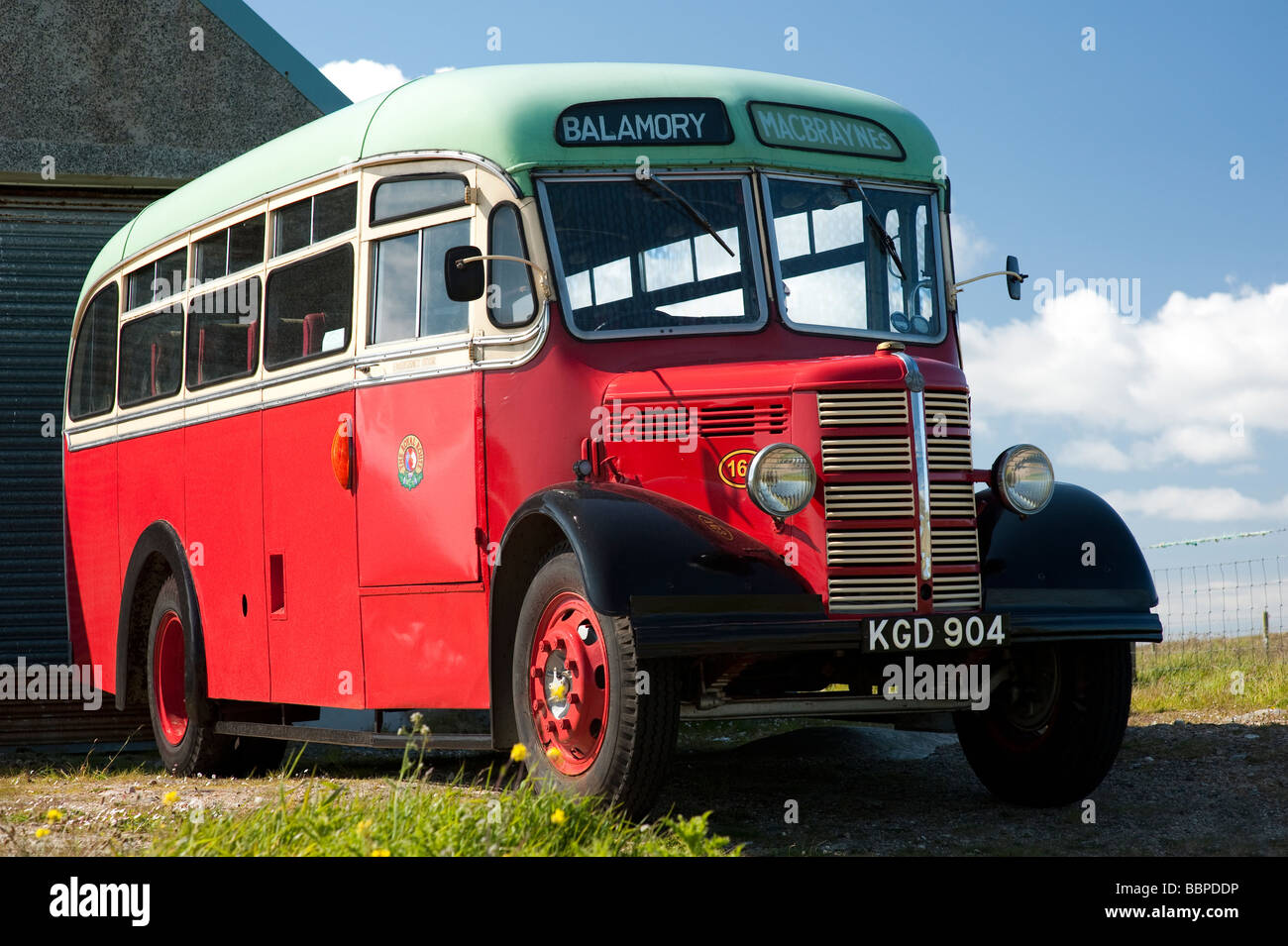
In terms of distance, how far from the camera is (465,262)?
247 inches

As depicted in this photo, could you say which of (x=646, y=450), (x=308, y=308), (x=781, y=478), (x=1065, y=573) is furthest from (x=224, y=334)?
(x=1065, y=573)

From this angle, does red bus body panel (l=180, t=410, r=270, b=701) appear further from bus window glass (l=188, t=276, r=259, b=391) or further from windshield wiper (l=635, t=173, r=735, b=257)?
windshield wiper (l=635, t=173, r=735, b=257)

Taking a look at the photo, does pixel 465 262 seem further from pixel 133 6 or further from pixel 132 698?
pixel 133 6

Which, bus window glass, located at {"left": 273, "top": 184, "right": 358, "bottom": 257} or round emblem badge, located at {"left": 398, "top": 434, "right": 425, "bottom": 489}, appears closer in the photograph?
round emblem badge, located at {"left": 398, "top": 434, "right": 425, "bottom": 489}

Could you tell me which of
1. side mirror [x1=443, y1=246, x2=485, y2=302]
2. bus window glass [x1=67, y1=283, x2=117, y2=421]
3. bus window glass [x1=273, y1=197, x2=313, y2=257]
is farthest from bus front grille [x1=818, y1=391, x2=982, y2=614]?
bus window glass [x1=67, y1=283, x2=117, y2=421]

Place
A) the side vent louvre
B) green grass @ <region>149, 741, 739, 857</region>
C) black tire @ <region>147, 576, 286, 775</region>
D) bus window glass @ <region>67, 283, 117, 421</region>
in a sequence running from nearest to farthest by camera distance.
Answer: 1. green grass @ <region>149, 741, 739, 857</region>
2. the side vent louvre
3. black tire @ <region>147, 576, 286, 775</region>
4. bus window glass @ <region>67, 283, 117, 421</region>

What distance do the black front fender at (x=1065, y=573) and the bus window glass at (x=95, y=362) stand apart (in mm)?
6456

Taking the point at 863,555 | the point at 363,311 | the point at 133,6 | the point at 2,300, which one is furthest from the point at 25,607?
the point at 863,555

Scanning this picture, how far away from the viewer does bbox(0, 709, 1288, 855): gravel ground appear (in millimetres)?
6000

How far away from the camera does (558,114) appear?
6.55 m

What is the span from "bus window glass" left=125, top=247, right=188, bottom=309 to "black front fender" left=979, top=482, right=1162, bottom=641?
5241mm

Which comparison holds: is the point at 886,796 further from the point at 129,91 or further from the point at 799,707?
the point at 129,91

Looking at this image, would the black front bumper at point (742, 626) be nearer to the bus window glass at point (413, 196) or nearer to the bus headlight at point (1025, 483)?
the bus headlight at point (1025, 483)

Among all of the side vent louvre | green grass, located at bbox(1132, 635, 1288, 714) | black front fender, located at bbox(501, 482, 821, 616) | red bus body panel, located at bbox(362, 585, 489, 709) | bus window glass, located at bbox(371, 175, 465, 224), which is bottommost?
green grass, located at bbox(1132, 635, 1288, 714)
